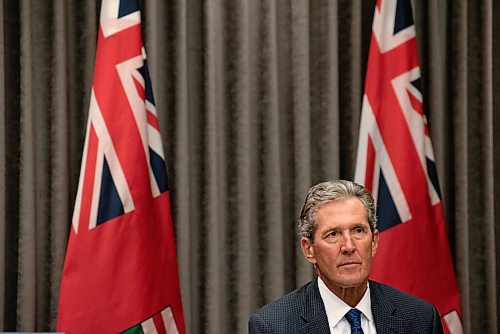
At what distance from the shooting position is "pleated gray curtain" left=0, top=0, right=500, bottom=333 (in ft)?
12.4

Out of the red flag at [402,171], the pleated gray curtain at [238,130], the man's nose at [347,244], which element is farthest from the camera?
the pleated gray curtain at [238,130]

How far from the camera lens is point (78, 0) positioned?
387cm

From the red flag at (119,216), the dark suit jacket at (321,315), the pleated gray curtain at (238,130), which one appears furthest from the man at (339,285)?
the pleated gray curtain at (238,130)

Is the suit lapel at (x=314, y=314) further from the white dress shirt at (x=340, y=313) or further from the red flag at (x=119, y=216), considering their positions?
the red flag at (x=119, y=216)

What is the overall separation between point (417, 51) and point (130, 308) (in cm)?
179

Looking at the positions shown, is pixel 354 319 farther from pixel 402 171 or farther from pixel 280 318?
pixel 402 171

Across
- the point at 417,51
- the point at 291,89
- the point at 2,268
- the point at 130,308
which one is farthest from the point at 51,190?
the point at 417,51

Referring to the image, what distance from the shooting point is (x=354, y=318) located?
2.37 m

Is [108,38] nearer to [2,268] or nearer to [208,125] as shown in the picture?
[208,125]

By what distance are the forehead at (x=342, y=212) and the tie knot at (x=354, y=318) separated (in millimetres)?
267

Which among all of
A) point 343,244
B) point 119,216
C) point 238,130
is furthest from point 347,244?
point 238,130

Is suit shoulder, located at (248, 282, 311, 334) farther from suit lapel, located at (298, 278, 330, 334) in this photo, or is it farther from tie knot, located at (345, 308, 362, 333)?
tie knot, located at (345, 308, 362, 333)

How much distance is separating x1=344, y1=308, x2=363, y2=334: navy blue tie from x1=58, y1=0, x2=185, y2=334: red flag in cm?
129

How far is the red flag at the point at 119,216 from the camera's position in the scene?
133 inches
